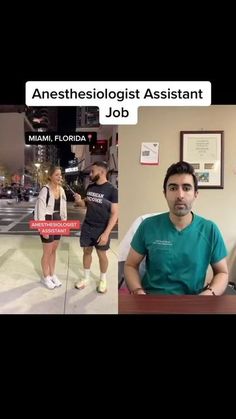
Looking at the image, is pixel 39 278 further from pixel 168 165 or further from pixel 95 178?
pixel 168 165

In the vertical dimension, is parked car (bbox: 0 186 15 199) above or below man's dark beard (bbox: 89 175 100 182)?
below

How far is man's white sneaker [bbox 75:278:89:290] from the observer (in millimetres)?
1535

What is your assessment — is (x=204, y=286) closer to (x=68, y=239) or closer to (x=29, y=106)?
(x=68, y=239)

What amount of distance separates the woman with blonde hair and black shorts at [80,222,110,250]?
0.34 ft

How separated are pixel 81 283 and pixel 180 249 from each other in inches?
19.4

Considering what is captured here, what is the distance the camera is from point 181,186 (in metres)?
1.66

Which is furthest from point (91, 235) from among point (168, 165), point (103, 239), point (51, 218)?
point (168, 165)

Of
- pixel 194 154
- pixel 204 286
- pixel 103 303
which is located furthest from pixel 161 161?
pixel 103 303

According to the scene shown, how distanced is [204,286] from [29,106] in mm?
1125

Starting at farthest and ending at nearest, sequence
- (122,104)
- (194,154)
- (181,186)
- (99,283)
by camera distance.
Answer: (194,154) < (181,186) < (99,283) < (122,104)

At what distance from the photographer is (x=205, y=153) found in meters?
2.10

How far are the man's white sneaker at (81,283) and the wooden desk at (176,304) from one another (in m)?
0.17

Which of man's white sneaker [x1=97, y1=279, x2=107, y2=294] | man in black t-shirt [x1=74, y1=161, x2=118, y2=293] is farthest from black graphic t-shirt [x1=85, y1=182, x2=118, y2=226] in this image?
man's white sneaker [x1=97, y1=279, x2=107, y2=294]

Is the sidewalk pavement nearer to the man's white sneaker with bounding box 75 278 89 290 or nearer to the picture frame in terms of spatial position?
the man's white sneaker with bounding box 75 278 89 290
